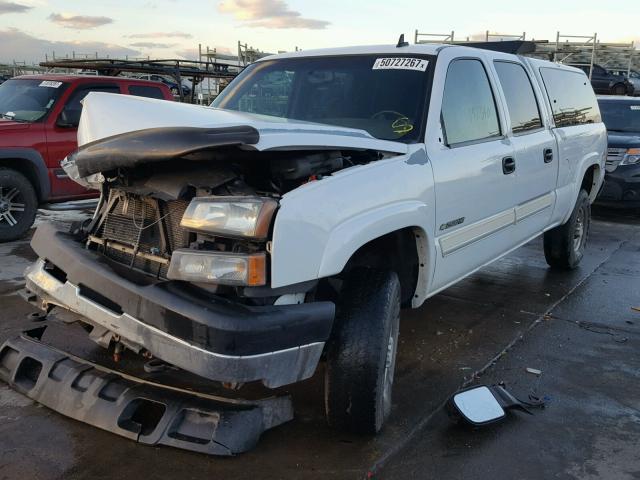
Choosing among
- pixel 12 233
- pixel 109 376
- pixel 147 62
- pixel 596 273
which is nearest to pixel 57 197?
pixel 12 233

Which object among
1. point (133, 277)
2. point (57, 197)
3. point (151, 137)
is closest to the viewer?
point (151, 137)

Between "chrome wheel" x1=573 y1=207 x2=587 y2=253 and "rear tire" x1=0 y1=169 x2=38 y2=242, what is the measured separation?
19.4 ft

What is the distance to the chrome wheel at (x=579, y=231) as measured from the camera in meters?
6.47

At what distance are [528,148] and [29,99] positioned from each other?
580 centimetres

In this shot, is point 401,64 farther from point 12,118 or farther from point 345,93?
point 12,118

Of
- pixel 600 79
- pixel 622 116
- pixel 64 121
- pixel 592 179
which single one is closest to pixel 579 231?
pixel 592 179

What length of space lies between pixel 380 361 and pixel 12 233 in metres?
5.45

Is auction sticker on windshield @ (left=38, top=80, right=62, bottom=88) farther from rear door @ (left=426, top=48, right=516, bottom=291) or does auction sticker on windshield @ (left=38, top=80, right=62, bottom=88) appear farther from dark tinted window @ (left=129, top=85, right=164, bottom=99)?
rear door @ (left=426, top=48, right=516, bottom=291)

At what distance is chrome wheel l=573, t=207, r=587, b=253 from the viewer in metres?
6.47

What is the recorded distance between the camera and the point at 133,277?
2693 mm

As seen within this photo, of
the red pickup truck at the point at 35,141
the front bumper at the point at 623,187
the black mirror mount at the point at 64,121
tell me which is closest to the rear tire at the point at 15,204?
the red pickup truck at the point at 35,141

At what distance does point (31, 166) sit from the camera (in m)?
7.05

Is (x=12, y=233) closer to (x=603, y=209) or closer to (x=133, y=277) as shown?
(x=133, y=277)

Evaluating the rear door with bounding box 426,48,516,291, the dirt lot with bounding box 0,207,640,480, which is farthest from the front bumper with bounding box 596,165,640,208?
the rear door with bounding box 426,48,516,291
